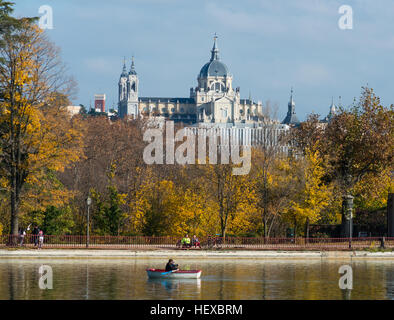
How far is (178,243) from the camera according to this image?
54.9 meters

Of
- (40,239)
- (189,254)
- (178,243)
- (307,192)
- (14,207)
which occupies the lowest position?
(189,254)

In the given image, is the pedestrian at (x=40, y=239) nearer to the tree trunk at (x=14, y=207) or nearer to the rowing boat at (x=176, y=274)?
the tree trunk at (x=14, y=207)

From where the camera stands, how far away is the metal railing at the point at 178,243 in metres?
54.0

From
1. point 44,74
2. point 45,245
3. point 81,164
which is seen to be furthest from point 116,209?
point 81,164

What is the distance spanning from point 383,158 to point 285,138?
897 centimetres

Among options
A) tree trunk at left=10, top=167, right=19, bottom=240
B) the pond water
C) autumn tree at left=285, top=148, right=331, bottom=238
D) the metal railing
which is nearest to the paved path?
the pond water

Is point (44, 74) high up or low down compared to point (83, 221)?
up

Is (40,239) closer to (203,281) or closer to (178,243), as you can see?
(178,243)

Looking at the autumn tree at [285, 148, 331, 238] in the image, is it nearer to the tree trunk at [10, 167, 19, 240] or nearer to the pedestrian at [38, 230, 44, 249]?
the pedestrian at [38, 230, 44, 249]

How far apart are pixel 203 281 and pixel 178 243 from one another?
16180 millimetres

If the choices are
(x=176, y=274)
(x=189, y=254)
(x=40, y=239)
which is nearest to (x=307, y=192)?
(x=189, y=254)
